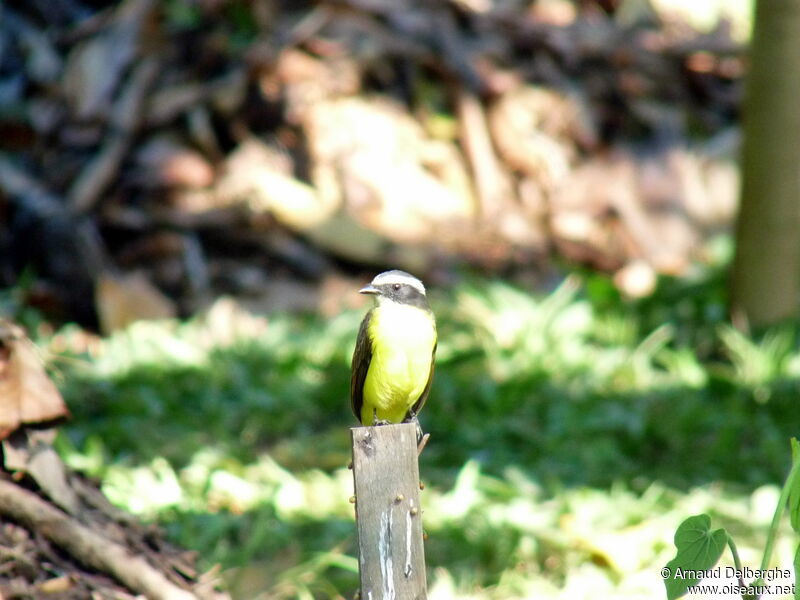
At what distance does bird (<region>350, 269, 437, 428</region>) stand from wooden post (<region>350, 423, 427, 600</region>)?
37.1 inches

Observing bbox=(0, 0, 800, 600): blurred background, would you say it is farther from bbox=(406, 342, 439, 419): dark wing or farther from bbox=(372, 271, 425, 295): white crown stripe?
bbox=(372, 271, 425, 295): white crown stripe

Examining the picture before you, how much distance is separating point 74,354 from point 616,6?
7.48 metres

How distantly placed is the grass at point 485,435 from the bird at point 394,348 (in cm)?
91

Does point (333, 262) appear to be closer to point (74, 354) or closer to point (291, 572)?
point (74, 354)

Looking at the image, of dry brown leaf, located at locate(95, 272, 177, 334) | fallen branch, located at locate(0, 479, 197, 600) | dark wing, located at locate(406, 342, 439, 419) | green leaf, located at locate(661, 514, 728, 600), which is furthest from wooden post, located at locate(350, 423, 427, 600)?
dry brown leaf, located at locate(95, 272, 177, 334)

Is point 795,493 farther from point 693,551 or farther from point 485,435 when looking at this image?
point 485,435

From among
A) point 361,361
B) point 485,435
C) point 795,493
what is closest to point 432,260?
point 485,435

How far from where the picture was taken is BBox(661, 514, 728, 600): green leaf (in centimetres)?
284

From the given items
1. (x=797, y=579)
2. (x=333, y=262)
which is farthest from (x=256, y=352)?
(x=797, y=579)

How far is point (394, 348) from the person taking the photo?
386 cm

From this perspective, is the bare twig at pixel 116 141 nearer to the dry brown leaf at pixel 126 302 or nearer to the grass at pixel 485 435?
the dry brown leaf at pixel 126 302

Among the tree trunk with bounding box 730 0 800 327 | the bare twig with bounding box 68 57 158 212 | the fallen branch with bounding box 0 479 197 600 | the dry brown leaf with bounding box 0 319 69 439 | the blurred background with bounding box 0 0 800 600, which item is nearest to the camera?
the fallen branch with bounding box 0 479 197 600

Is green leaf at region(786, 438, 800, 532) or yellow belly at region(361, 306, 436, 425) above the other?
yellow belly at region(361, 306, 436, 425)

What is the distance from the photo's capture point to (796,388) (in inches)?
275
